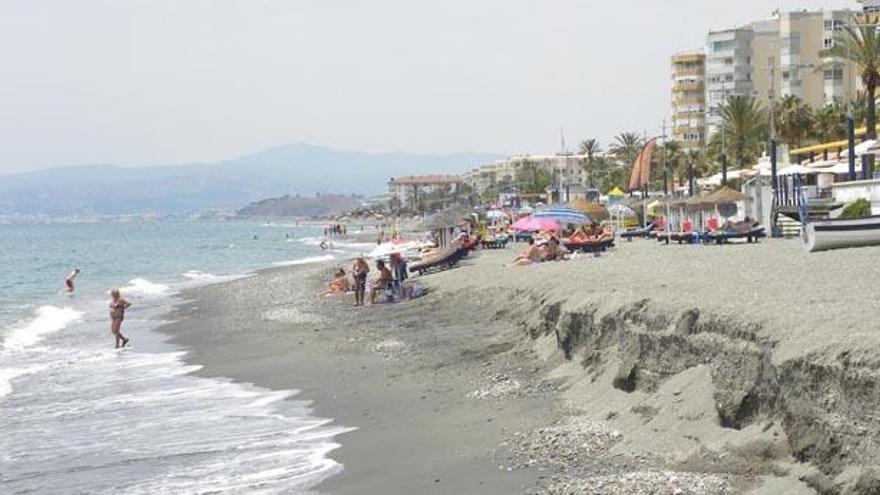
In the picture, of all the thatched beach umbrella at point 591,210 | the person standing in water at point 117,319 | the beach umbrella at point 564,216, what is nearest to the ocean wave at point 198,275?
the thatched beach umbrella at point 591,210

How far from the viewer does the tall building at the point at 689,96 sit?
121m

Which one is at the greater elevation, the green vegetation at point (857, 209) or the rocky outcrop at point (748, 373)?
the green vegetation at point (857, 209)

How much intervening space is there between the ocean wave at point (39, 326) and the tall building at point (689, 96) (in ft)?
298

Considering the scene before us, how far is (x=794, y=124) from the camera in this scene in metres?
65.4

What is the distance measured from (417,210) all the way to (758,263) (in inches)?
Result: 6775

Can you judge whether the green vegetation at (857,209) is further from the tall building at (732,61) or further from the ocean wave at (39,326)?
the tall building at (732,61)

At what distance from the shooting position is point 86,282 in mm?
57656

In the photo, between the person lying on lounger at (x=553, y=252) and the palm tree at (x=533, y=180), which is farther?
the palm tree at (x=533, y=180)

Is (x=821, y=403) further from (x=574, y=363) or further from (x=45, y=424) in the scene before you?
(x=45, y=424)

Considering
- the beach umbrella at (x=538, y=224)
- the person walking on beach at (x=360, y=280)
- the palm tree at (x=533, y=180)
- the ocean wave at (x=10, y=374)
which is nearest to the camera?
→ the ocean wave at (x=10, y=374)

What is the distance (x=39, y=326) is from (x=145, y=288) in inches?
639

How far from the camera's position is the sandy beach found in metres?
8.98

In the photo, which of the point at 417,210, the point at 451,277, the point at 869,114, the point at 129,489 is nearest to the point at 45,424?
the point at 129,489

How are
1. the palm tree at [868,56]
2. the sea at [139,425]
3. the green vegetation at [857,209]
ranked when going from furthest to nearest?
the palm tree at [868,56] → the green vegetation at [857,209] → the sea at [139,425]
